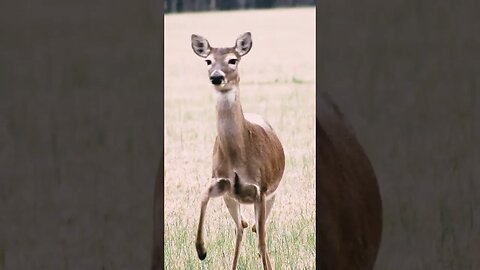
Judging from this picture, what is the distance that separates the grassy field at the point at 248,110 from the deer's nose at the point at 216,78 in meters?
0.97

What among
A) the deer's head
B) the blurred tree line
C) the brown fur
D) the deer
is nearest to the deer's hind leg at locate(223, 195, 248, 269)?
the deer

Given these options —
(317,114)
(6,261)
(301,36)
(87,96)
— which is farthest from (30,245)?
(301,36)

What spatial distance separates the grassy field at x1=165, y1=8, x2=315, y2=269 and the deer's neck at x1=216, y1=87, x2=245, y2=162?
670mm

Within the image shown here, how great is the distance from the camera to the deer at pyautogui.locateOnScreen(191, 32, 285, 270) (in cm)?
405

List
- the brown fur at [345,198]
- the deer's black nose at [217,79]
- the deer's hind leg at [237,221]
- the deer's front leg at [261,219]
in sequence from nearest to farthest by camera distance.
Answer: the brown fur at [345,198] → the deer's black nose at [217,79] → the deer's front leg at [261,219] → the deer's hind leg at [237,221]

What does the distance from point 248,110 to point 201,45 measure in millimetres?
3663

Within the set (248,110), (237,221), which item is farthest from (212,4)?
(237,221)

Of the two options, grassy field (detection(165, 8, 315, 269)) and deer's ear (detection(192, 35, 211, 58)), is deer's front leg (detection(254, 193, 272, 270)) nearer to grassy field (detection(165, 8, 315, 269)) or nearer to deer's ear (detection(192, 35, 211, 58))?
grassy field (detection(165, 8, 315, 269))

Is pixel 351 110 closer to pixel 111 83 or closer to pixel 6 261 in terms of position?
pixel 111 83

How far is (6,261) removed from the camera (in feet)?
10.5

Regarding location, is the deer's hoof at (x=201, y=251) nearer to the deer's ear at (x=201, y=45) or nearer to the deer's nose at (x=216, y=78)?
the deer's nose at (x=216, y=78)

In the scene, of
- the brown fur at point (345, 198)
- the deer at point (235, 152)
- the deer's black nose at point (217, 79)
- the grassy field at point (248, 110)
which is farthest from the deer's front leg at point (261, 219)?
the brown fur at point (345, 198)

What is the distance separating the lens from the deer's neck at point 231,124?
13.4 ft

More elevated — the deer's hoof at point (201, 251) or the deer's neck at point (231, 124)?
the deer's neck at point (231, 124)
